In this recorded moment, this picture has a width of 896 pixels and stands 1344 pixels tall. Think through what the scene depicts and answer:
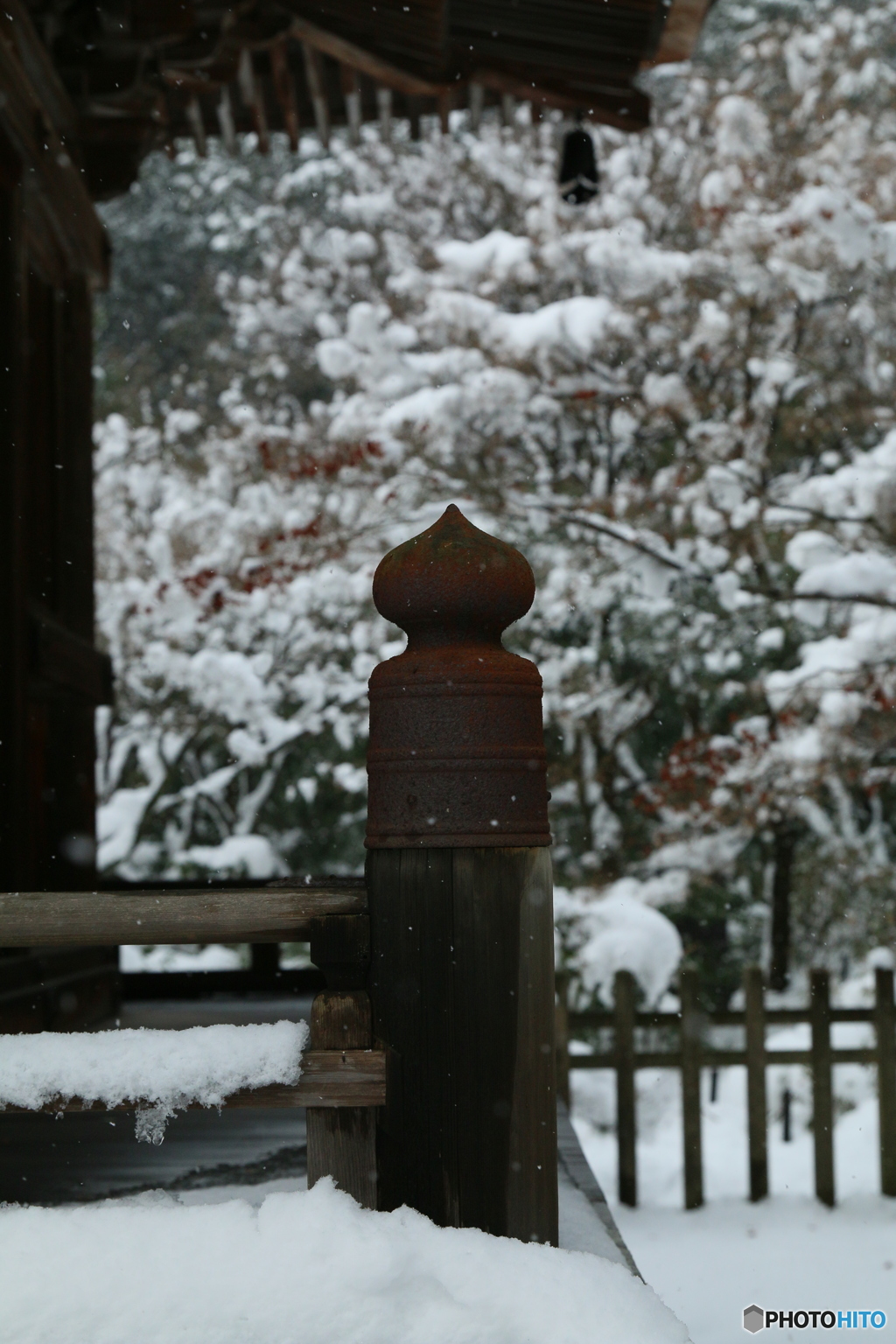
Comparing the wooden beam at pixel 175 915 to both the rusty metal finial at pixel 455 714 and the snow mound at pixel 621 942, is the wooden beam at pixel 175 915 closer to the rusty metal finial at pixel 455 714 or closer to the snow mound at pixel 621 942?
the rusty metal finial at pixel 455 714

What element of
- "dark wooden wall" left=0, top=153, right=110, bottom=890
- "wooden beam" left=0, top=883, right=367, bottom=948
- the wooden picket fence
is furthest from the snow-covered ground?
"wooden beam" left=0, top=883, right=367, bottom=948

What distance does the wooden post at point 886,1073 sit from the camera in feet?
20.1

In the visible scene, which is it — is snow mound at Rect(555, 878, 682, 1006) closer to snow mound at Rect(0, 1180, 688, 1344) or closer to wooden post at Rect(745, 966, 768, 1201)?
wooden post at Rect(745, 966, 768, 1201)

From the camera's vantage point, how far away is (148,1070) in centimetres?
193

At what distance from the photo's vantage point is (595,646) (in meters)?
9.98

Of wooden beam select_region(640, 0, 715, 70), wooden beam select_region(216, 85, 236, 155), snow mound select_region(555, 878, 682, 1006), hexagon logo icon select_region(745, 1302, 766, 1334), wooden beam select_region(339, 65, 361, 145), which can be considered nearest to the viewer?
hexagon logo icon select_region(745, 1302, 766, 1334)

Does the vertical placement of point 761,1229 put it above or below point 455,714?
below

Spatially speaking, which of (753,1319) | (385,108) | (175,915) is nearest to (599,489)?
(385,108)

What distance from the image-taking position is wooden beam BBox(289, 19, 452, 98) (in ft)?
16.8

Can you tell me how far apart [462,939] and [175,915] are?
1.53 ft

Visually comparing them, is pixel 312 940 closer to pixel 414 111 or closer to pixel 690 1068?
pixel 690 1068

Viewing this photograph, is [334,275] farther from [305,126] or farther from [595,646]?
[305,126]

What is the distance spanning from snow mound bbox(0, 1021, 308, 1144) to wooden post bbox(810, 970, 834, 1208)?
15.2ft

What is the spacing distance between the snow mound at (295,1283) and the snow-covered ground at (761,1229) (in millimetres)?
3657
